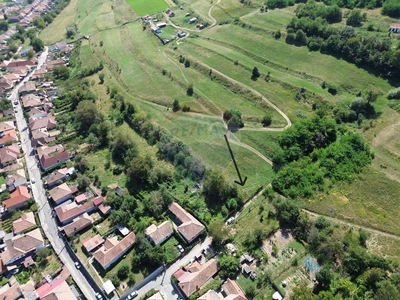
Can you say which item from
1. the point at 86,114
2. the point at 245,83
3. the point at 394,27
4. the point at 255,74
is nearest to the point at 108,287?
the point at 86,114

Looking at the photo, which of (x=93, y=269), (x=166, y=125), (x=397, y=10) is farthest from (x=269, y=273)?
(x=397, y=10)

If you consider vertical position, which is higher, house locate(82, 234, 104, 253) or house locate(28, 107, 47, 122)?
house locate(28, 107, 47, 122)

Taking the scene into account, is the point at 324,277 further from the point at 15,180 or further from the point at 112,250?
the point at 15,180

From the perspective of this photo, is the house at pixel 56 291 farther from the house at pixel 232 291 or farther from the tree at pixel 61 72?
the tree at pixel 61 72

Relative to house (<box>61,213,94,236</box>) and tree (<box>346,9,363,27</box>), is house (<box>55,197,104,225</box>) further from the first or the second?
tree (<box>346,9,363,27</box>)

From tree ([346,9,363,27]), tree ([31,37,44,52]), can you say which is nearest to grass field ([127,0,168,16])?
tree ([31,37,44,52])

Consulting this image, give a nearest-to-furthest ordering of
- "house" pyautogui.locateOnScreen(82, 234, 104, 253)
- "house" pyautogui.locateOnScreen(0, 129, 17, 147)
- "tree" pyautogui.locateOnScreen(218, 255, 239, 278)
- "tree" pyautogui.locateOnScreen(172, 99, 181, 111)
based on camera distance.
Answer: "tree" pyautogui.locateOnScreen(218, 255, 239, 278)
"house" pyautogui.locateOnScreen(82, 234, 104, 253)
"house" pyautogui.locateOnScreen(0, 129, 17, 147)
"tree" pyautogui.locateOnScreen(172, 99, 181, 111)

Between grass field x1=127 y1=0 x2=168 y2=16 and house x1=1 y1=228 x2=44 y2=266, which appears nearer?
house x1=1 y1=228 x2=44 y2=266

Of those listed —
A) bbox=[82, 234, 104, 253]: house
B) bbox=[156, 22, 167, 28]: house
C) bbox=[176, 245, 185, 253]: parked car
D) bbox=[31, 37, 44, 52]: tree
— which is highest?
bbox=[156, 22, 167, 28]: house
